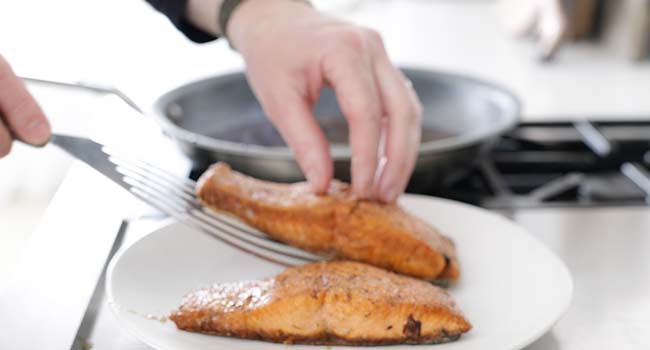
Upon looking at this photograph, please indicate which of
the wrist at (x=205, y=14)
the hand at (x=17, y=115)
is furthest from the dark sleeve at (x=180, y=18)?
the hand at (x=17, y=115)

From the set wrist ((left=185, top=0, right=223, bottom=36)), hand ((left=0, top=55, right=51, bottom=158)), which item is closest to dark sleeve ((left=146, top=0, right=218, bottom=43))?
wrist ((left=185, top=0, right=223, bottom=36))

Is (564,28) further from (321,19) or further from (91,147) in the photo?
(91,147)

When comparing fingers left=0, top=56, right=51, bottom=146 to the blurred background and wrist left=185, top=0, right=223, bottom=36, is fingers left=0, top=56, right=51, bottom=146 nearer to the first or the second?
wrist left=185, top=0, right=223, bottom=36

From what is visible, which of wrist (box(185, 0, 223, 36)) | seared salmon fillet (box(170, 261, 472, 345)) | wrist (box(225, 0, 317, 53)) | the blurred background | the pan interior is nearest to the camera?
seared salmon fillet (box(170, 261, 472, 345))

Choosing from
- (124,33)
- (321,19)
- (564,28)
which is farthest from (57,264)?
(124,33)

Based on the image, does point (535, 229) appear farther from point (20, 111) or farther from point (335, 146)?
point (20, 111)

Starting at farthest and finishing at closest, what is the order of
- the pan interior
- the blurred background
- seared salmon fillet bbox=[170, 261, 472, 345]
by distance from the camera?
1. the blurred background
2. the pan interior
3. seared salmon fillet bbox=[170, 261, 472, 345]

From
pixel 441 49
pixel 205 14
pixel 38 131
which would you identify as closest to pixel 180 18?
pixel 205 14
